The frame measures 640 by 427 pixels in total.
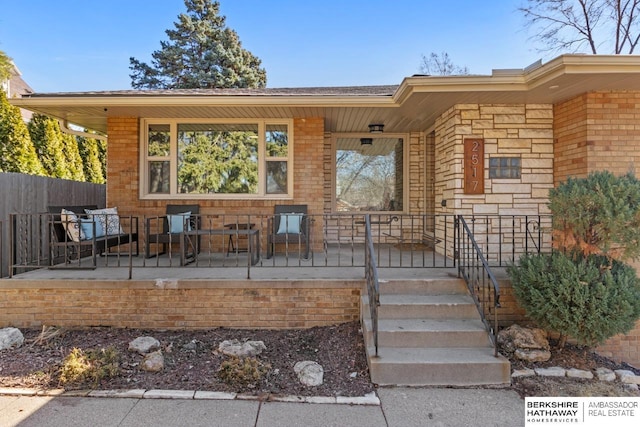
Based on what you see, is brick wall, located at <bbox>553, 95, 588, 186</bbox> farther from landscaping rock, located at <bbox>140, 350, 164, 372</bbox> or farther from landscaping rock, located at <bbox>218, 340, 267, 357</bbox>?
landscaping rock, located at <bbox>140, 350, 164, 372</bbox>

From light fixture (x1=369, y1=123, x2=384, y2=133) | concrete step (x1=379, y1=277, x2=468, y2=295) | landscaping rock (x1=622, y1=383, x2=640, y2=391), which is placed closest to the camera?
landscaping rock (x1=622, y1=383, x2=640, y2=391)

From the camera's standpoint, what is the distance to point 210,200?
6.41 metres

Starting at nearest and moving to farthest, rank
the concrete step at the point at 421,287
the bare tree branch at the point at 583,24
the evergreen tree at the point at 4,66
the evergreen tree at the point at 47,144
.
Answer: the concrete step at the point at 421,287 → the evergreen tree at the point at 4,66 → the evergreen tree at the point at 47,144 → the bare tree branch at the point at 583,24

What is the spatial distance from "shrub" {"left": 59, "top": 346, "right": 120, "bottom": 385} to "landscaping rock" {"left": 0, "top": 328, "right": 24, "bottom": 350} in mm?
945

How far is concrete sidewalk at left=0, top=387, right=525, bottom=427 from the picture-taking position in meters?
2.53

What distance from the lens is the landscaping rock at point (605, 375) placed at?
10.7 feet

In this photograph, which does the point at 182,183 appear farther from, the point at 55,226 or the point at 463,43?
the point at 463,43

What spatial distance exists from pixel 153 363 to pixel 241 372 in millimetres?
844

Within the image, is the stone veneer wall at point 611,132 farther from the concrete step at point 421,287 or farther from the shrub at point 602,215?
the concrete step at point 421,287

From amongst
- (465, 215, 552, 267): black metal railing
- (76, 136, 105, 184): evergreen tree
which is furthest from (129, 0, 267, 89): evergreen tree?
(465, 215, 552, 267): black metal railing

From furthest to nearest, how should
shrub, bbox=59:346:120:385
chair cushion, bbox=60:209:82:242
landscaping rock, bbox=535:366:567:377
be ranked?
chair cushion, bbox=60:209:82:242, landscaping rock, bbox=535:366:567:377, shrub, bbox=59:346:120:385

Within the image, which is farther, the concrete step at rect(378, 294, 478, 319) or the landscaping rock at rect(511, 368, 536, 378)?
the concrete step at rect(378, 294, 478, 319)

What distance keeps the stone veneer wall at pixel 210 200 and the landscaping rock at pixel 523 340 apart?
3370mm

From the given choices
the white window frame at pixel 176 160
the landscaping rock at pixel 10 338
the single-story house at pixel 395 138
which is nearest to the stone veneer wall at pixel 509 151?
the single-story house at pixel 395 138
